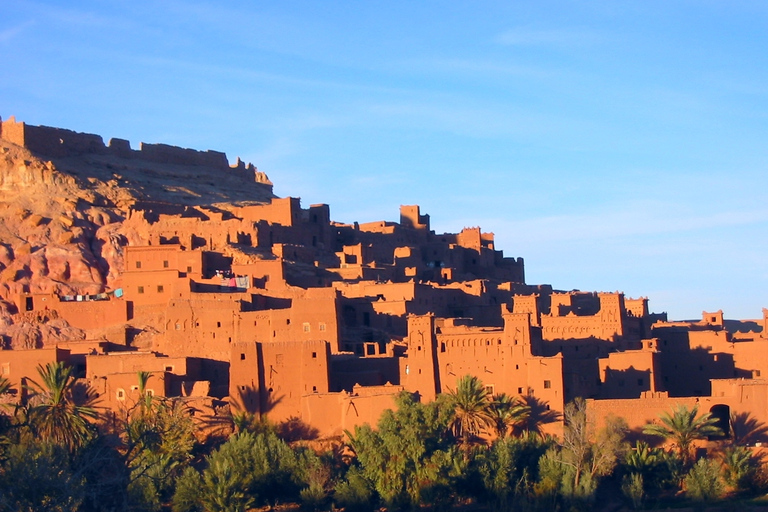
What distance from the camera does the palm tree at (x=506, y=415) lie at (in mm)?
41688

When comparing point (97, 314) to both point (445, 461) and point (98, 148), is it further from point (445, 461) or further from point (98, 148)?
point (98, 148)

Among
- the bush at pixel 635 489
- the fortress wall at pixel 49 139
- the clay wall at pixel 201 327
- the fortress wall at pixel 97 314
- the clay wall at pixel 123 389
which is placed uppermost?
the fortress wall at pixel 49 139

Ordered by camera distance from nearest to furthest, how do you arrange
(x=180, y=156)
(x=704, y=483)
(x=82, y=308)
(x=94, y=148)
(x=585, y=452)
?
(x=704, y=483) < (x=585, y=452) < (x=82, y=308) < (x=94, y=148) < (x=180, y=156)

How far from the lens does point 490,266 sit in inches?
2566

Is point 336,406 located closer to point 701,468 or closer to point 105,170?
point 701,468

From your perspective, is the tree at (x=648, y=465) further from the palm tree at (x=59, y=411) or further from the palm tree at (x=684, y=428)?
the palm tree at (x=59, y=411)

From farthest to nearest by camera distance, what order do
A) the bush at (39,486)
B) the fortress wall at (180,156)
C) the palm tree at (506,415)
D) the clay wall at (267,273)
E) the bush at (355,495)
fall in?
the fortress wall at (180,156), the clay wall at (267,273), the palm tree at (506,415), the bush at (355,495), the bush at (39,486)

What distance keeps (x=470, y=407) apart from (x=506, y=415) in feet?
3.66

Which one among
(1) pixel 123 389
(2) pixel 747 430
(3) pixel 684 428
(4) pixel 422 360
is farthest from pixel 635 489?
(1) pixel 123 389

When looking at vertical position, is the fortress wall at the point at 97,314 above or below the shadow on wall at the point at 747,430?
above

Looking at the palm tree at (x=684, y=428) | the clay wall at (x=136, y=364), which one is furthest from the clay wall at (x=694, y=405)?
the clay wall at (x=136, y=364)

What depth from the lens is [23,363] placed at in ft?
150

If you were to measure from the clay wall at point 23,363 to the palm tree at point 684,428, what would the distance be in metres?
19.3

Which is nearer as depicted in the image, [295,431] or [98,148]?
[295,431]
